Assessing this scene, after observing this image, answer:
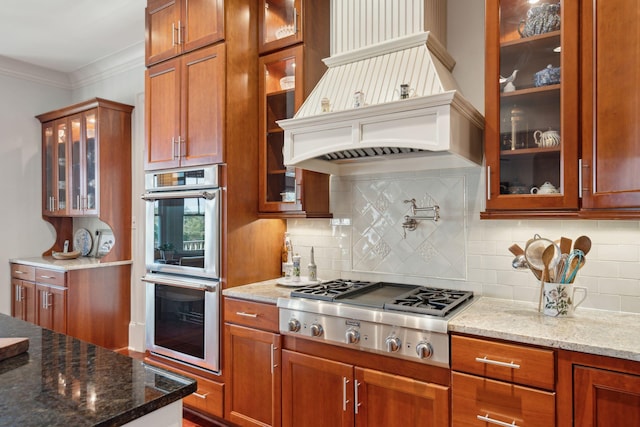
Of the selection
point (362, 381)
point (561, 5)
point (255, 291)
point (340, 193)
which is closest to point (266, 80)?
point (340, 193)

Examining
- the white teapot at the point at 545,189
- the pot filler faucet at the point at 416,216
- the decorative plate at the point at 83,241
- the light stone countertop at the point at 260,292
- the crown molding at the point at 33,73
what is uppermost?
the crown molding at the point at 33,73

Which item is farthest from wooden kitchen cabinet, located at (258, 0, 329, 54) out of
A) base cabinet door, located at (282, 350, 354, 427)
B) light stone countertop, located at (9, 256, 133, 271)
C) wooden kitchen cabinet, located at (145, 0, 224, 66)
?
light stone countertop, located at (9, 256, 133, 271)

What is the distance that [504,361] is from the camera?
1616 millimetres

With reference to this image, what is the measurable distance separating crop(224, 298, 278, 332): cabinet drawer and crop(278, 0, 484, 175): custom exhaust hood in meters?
0.85

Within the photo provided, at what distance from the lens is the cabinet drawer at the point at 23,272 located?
4125mm

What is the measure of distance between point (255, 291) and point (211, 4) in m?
1.85

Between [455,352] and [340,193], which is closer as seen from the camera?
[455,352]

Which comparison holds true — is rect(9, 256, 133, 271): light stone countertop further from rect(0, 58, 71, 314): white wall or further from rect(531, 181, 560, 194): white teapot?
rect(531, 181, 560, 194): white teapot

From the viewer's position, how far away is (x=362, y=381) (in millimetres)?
1963

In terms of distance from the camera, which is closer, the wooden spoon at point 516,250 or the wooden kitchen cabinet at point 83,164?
the wooden spoon at point 516,250

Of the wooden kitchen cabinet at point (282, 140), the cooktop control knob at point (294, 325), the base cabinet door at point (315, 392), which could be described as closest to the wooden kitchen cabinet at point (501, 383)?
the base cabinet door at point (315, 392)

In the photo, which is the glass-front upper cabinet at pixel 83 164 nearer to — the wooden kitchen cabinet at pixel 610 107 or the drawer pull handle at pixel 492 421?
the drawer pull handle at pixel 492 421

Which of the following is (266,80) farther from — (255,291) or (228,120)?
(255,291)

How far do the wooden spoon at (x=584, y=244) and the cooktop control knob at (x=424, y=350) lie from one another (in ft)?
2.78
